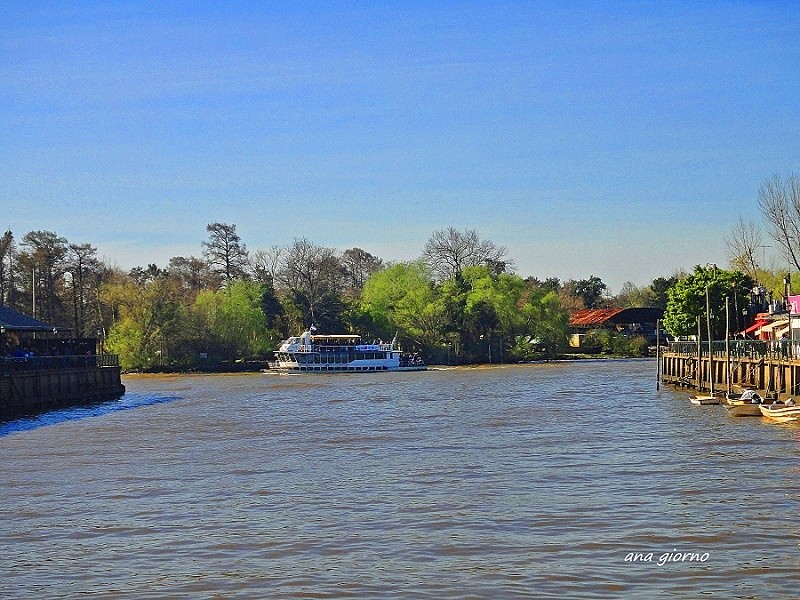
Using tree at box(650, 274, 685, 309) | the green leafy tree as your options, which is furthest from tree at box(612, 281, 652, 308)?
the green leafy tree

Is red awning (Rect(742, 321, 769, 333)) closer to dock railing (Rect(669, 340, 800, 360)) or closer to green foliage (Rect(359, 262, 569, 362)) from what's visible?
dock railing (Rect(669, 340, 800, 360))

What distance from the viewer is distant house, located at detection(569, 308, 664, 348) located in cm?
15525

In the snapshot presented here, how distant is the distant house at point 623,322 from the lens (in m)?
155

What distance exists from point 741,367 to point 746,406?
14780 millimetres

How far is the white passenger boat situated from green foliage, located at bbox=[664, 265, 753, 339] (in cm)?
4158

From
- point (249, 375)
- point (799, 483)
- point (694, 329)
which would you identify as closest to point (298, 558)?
point (799, 483)

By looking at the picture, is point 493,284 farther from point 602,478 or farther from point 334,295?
point 602,478

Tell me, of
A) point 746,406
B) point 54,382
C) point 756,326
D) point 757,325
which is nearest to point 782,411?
point 746,406

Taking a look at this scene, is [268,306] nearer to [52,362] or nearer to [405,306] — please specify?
[405,306]

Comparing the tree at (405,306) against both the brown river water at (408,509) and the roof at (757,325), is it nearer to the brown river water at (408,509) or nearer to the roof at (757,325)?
the roof at (757,325)

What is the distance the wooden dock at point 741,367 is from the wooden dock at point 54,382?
34.0 metres

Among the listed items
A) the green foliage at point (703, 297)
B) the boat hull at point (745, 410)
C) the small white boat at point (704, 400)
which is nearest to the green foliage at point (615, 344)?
the green foliage at point (703, 297)

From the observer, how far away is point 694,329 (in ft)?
272

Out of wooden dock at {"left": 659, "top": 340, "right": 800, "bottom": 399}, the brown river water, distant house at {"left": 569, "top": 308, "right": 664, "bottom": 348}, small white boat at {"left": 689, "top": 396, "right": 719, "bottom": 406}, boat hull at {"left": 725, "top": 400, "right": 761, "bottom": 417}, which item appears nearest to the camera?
the brown river water
